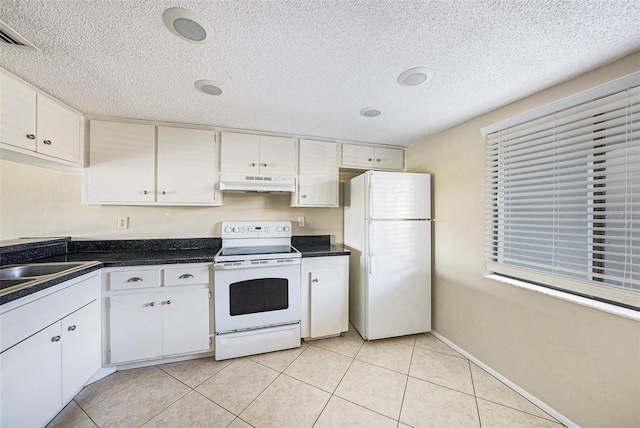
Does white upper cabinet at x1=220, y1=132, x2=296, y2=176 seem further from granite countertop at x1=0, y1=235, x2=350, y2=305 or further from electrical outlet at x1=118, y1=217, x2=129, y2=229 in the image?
electrical outlet at x1=118, y1=217, x2=129, y2=229

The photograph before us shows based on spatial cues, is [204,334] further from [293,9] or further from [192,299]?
[293,9]

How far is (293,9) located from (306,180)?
5.53ft

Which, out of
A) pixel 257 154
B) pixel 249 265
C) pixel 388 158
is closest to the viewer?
pixel 249 265

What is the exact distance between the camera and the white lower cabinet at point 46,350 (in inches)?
44.7

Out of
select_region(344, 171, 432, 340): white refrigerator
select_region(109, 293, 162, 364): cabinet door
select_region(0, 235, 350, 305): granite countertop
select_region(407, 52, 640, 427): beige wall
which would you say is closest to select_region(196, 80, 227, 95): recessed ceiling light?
select_region(0, 235, 350, 305): granite countertop

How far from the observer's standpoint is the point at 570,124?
147 cm

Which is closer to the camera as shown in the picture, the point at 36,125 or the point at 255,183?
the point at 36,125

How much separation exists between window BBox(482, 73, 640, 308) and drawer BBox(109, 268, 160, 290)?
2.86 m

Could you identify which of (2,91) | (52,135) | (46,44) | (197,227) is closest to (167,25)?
(46,44)

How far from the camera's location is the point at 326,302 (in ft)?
7.64

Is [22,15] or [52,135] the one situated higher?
[22,15]

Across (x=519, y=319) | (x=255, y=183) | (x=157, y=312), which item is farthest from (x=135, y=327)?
(x=519, y=319)

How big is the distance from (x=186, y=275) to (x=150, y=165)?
3.80 ft

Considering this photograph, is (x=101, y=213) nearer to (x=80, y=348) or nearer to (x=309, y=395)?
(x=80, y=348)
